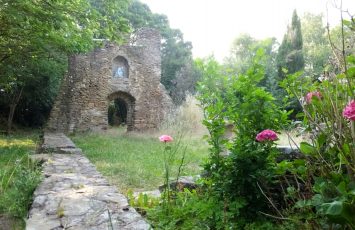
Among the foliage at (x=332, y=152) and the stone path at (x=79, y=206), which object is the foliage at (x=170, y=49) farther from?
→ the foliage at (x=332, y=152)

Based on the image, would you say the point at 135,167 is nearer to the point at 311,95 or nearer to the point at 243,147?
the point at 243,147

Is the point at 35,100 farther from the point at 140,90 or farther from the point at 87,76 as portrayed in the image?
the point at 140,90

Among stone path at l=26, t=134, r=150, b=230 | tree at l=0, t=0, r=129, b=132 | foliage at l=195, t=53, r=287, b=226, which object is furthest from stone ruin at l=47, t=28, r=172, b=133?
foliage at l=195, t=53, r=287, b=226

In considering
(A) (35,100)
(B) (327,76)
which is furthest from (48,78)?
(B) (327,76)

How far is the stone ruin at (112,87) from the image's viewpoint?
1429 centimetres

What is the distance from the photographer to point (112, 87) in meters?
15.0

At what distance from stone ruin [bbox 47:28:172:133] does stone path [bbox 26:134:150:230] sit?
10.3 m

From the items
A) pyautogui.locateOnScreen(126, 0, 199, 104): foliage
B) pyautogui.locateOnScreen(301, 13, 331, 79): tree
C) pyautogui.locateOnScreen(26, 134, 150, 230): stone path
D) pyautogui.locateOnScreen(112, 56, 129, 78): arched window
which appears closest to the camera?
pyautogui.locateOnScreen(26, 134, 150, 230): stone path

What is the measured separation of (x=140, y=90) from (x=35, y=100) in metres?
5.86

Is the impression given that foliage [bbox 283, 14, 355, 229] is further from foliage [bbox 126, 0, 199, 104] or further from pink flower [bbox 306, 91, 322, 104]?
foliage [bbox 126, 0, 199, 104]

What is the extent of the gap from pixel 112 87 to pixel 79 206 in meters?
12.5

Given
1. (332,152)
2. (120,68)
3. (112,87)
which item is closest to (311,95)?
(332,152)

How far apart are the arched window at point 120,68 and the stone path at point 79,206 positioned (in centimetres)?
1119

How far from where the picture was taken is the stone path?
2.39 metres
